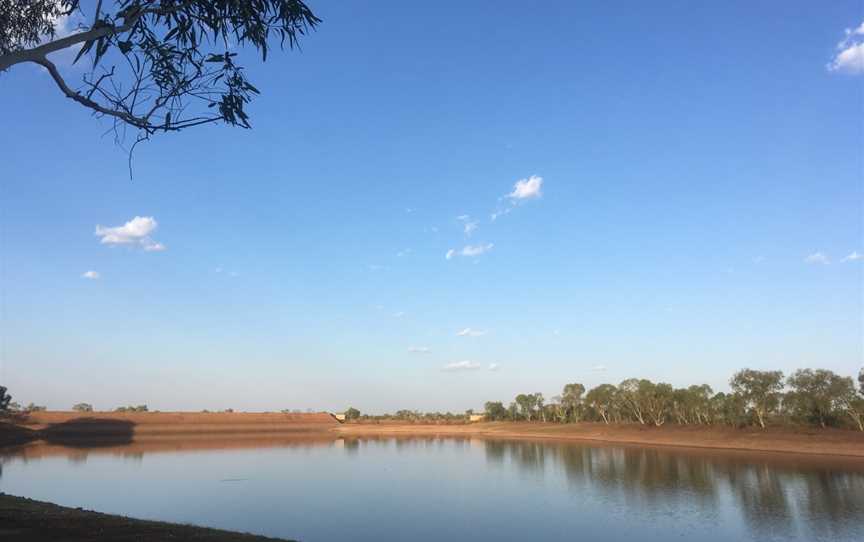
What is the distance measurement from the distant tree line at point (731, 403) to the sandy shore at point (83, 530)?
62.4 metres

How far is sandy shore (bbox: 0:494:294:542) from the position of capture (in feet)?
30.7

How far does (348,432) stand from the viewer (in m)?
103

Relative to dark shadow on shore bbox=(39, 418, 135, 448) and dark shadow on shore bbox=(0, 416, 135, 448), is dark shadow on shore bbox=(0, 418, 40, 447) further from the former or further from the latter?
dark shadow on shore bbox=(39, 418, 135, 448)

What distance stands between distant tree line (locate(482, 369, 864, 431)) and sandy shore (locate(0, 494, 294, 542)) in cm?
6241

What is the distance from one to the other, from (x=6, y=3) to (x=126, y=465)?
127ft

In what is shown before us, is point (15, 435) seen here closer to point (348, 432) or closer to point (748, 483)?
point (348, 432)

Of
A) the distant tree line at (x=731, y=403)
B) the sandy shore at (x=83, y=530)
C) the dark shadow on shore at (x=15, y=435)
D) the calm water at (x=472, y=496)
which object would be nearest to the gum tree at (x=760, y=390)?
the distant tree line at (x=731, y=403)

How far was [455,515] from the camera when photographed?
69.4ft

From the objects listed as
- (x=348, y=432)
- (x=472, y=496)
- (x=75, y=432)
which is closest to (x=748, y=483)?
(x=472, y=496)

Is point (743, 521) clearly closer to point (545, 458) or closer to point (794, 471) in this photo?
point (794, 471)

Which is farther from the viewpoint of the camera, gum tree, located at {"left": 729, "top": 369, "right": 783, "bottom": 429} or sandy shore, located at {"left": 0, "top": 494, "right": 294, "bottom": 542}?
gum tree, located at {"left": 729, "top": 369, "right": 783, "bottom": 429}

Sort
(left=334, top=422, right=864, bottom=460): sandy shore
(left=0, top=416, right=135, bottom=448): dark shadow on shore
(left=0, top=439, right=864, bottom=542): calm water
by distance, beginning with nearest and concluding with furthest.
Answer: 1. (left=0, top=439, right=864, bottom=542): calm water
2. (left=334, top=422, right=864, bottom=460): sandy shore
3. (left=0, top=416, right=135, bottom=448): dark shadow on shore

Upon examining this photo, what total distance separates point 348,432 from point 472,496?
8186 cm

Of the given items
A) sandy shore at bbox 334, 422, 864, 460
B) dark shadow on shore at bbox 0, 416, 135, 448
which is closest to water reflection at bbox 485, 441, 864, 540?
sandy shore at bbox 334, 422, 864, 460
